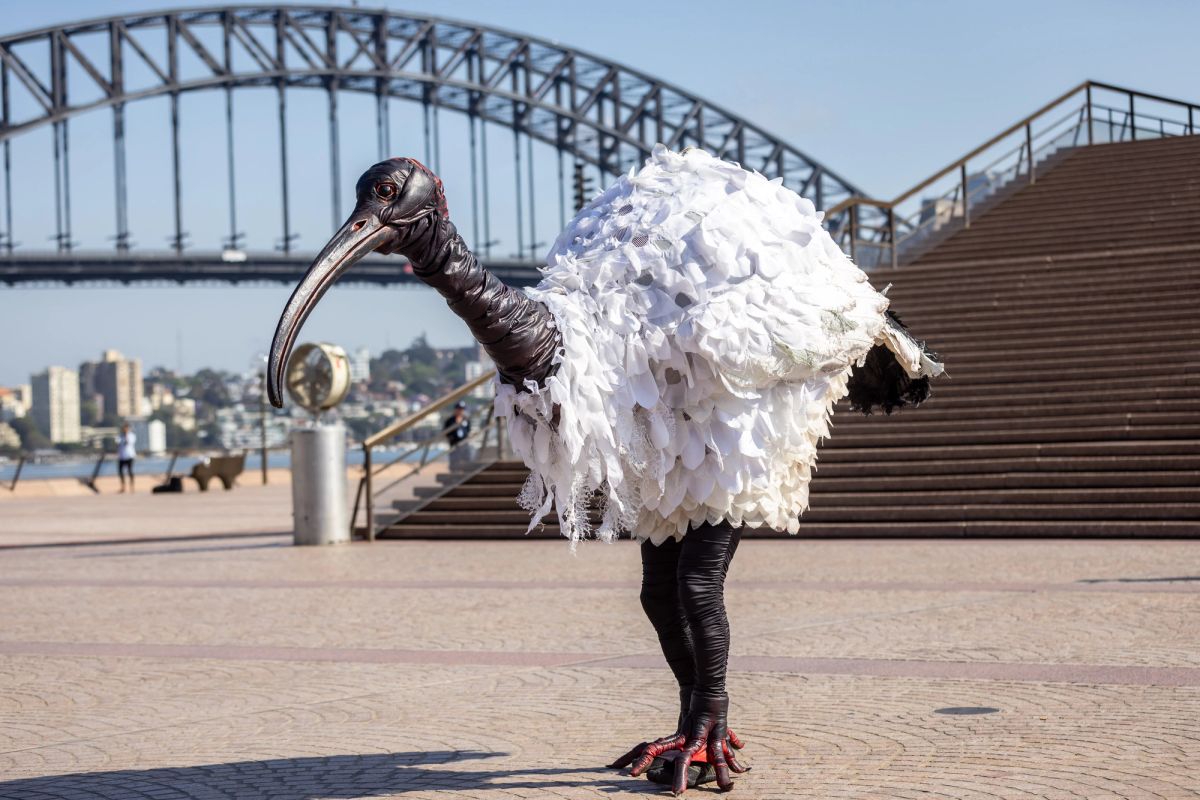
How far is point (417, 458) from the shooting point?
653 inches

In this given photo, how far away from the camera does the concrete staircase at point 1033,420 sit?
44.8 feet

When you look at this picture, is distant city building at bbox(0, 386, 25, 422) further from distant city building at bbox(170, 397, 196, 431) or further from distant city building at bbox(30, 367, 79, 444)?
distant city building at bbox(170, 397, 196, 431)

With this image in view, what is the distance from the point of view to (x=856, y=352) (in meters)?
5.26

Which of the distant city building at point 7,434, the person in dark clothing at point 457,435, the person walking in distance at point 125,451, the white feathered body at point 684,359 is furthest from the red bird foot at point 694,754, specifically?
the distant city building at point 7,434

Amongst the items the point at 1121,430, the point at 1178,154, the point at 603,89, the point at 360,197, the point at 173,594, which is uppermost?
the point at 603,89

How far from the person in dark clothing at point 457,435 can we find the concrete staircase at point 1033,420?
1.17ft

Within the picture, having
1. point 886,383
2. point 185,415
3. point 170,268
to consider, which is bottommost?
point 886,383

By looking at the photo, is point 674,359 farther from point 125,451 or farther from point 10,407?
point 10,407

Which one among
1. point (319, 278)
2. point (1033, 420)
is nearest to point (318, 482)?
point (1033, 420)

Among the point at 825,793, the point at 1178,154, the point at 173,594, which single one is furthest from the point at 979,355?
the point at 825,793

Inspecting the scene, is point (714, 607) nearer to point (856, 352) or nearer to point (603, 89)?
point (856, 352)

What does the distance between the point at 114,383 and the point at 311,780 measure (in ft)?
384

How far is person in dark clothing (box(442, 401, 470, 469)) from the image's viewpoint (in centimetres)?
1684

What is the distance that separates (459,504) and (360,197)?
1201cm
